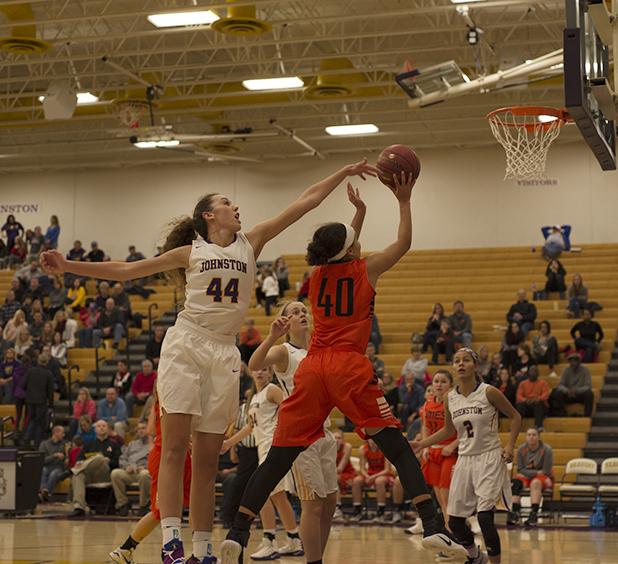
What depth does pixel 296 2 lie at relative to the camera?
60.3 ft

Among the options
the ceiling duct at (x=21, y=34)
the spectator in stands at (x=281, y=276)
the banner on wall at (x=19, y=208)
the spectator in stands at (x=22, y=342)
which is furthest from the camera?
the banner on wall at (x=19, y=208)

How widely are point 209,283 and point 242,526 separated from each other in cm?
129

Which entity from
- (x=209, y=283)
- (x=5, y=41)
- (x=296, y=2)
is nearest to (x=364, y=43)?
(x=296, y=2)

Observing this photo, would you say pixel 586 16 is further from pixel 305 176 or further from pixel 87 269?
pixel 305 176

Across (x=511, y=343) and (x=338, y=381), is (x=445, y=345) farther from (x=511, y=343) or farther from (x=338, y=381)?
(x=338, y=381)

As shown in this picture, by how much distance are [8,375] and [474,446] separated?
14.0 m

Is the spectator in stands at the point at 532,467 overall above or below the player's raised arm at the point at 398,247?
below

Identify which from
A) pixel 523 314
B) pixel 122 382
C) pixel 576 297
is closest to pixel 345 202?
pixel 576 297

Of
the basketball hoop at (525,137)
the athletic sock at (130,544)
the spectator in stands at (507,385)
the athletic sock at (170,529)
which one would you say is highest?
the basketball hoop at (525,137)

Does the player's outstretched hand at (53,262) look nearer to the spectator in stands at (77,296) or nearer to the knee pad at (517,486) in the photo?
the knee pad at (517,486)

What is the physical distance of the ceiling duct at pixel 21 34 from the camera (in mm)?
18266

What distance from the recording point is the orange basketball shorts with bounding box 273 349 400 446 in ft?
18.0

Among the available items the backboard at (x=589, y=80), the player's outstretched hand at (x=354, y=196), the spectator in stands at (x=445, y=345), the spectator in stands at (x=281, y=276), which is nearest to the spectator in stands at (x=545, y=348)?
A: the spectator in stands at (x=445, y=345)

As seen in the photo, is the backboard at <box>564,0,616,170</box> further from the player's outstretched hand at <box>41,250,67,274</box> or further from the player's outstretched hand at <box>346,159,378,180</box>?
the player's outstretched hand at <box>41,250,67,274</box>
